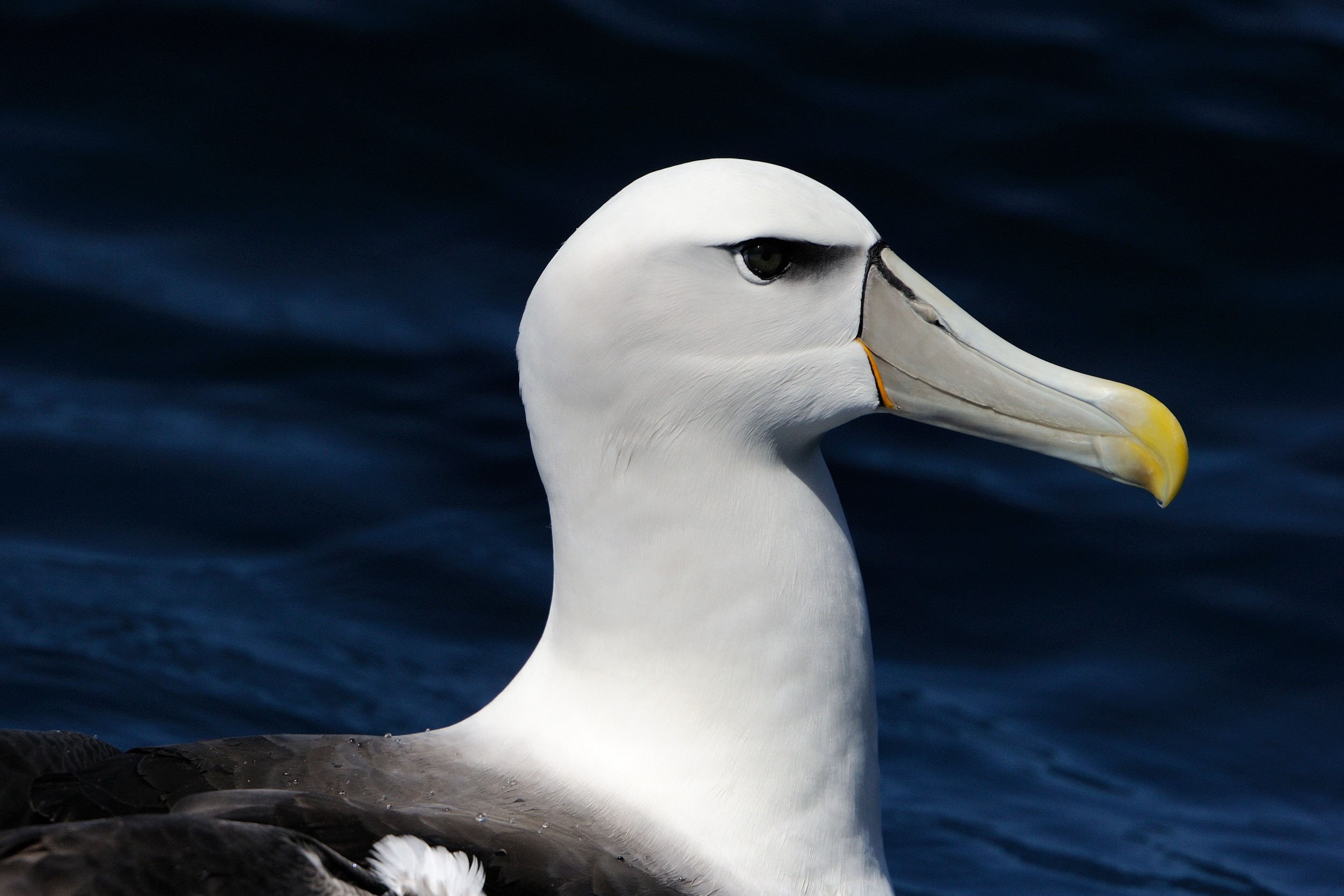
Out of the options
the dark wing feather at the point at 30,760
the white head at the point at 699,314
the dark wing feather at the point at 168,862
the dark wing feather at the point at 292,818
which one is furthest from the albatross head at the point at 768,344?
the dark wing feather at the point at 30,760

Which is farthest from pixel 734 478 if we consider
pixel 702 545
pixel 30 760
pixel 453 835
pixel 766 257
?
pixel 30 760

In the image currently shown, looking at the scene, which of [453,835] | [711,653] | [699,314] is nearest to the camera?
[453,835]

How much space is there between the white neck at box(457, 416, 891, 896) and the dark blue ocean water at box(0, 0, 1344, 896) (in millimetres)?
1940

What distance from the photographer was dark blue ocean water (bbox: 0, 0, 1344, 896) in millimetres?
5523

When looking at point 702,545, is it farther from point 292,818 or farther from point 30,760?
point 30,760

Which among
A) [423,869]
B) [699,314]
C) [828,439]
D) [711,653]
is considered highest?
[828,439]

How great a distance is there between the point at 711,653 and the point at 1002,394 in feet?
2.50

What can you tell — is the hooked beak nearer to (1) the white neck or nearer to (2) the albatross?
(2) the albatross

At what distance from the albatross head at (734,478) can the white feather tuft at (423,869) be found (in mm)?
472

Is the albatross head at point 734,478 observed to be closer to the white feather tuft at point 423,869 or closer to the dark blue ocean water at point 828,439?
the white feather tuft at point 423,869

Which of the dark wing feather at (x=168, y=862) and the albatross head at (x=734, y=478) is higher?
the albatross head at (x=734, y=478)

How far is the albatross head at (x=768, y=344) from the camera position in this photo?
312 centimetres

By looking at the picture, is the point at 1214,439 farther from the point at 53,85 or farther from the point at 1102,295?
the point at 53,85

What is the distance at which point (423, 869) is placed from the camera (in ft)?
9.17
